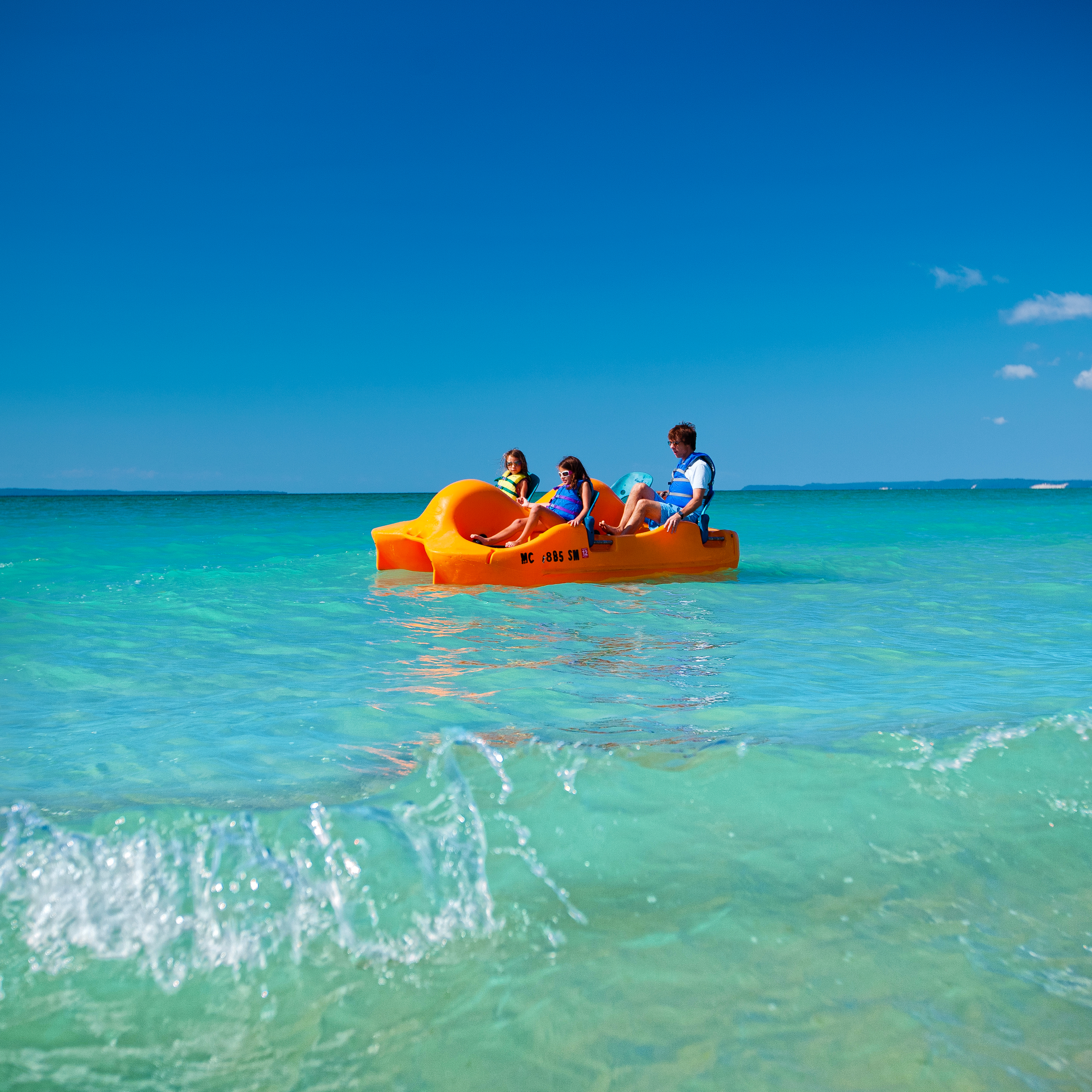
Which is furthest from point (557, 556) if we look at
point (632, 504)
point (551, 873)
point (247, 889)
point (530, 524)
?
point (247, 889)

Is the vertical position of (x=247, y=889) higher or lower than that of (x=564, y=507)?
lower

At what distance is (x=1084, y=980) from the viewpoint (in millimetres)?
1576

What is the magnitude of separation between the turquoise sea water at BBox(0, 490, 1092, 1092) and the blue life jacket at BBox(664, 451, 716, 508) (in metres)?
3.05

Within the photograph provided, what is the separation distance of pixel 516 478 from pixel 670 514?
5.52ft

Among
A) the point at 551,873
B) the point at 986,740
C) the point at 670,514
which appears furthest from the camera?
the point at 670,514

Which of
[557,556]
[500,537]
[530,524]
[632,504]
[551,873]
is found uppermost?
[632,504]

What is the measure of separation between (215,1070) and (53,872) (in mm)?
739

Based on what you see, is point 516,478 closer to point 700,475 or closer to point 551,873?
point 700,475

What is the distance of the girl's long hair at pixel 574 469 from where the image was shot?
278 inches

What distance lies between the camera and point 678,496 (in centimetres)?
733

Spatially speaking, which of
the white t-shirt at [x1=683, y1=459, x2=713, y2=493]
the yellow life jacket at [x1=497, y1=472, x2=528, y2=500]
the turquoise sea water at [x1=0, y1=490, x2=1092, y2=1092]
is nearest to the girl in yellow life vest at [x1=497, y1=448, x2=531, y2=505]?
the yellow life jacket at [x1=497, y1=472, x2=528, y2=500]

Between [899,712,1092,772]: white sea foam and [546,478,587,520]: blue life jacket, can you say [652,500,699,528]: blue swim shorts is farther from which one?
[899,712,1092,772]: white sea foam

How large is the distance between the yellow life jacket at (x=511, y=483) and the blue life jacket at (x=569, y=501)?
1.02 meters

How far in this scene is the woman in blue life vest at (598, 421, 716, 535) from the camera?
7.21 metres
